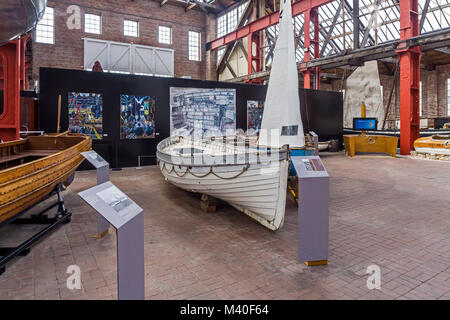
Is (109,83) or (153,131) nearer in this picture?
(109,83)

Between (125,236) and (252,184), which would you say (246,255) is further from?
(125,236)

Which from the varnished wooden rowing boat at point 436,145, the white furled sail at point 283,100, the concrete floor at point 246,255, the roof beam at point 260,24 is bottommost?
the concrete floor at point 246,255

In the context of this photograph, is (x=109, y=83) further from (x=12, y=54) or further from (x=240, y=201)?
(x=240, y=201)

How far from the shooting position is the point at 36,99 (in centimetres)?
1034

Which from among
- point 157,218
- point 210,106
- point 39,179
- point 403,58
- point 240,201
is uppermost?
point 403,58

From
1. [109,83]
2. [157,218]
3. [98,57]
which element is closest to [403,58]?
[109,83]

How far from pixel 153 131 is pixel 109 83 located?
6.92 ft

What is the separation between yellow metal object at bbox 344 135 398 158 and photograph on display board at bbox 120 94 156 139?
8103 mm

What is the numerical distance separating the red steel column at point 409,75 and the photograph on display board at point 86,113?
11151 mm

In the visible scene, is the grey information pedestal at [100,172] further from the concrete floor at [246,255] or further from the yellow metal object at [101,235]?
the concrete floor at [246,255]

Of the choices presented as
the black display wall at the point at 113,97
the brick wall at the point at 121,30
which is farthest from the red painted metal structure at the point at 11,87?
the brick wall at the point at 121,30

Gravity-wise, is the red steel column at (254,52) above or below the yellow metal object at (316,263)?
above

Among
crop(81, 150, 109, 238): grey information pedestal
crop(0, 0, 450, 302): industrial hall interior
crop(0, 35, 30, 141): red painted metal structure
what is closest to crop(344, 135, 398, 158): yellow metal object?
crop(0, 0, 450, 302): industrial hall interior

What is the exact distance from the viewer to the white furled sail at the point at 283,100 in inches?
210
